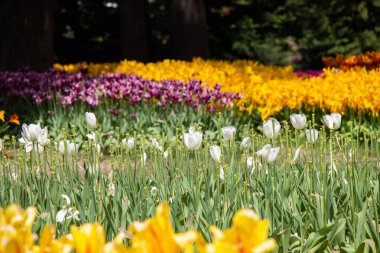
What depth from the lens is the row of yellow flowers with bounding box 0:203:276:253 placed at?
1.38 metres

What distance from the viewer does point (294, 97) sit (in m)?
8.30

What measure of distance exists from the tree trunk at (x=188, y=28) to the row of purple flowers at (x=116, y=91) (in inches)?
214

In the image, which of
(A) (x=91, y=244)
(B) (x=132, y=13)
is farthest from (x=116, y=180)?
(B) (x=132, y=13)

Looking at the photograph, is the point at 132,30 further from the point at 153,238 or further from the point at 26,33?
the point at 153,238

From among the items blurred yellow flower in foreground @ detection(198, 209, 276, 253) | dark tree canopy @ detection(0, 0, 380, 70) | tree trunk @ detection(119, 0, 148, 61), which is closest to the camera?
blurred yellow flower in foreground @ detection(198, 209, 276, 253)

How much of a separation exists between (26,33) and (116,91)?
146 inches

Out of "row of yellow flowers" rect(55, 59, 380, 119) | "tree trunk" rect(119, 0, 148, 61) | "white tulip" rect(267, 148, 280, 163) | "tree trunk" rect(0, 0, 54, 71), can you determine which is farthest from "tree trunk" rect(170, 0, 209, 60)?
"white tulip" rect(267, 148, 280, 163)

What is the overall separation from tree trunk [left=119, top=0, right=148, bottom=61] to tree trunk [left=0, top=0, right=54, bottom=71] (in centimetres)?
543

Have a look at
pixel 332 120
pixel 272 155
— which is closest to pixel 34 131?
pixel 272 155

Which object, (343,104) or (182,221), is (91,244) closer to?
(182,221)

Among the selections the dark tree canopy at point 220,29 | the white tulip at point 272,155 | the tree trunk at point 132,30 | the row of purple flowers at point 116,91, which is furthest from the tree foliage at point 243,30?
the white tulip at point 272,155

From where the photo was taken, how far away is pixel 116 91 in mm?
8688

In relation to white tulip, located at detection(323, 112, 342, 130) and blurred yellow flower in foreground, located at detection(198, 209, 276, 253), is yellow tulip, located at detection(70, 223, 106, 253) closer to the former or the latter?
blurred yellow flower in foreground, located at detection(198, 209, 276, 253)

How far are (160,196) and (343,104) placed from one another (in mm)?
4662
